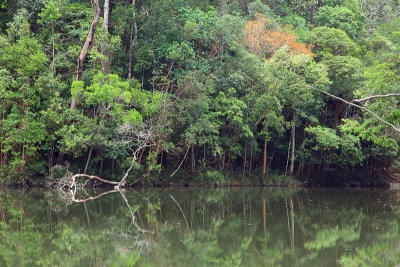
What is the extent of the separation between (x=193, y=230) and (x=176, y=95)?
1195 cm

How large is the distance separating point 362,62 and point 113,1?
515 inches

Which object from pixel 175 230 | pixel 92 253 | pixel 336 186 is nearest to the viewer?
pixel 92 253

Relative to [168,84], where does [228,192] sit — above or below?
below

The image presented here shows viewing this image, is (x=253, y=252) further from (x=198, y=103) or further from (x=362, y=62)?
(x=362, y=62)

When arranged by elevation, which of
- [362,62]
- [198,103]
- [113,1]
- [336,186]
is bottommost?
[336,186]

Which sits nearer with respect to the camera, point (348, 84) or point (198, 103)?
point (198, 103)

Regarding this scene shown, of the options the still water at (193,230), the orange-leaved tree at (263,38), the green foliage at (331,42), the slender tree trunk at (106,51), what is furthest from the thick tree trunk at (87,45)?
the green foliage at (331,42)

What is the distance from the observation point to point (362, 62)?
94.1 ft

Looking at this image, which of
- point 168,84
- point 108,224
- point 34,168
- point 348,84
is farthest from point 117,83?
point 348,84

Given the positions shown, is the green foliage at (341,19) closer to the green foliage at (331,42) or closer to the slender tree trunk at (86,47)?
the green foliage at (331,42)

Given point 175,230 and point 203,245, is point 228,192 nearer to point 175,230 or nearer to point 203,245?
point 175,230

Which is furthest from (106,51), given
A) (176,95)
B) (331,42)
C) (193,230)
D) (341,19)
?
(341,19)

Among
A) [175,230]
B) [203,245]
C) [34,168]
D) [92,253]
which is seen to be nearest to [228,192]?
[34,168]

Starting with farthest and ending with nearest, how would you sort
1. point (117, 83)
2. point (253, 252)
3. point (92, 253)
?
point (117, 83) → point (253, 252) → point (92, 253)
